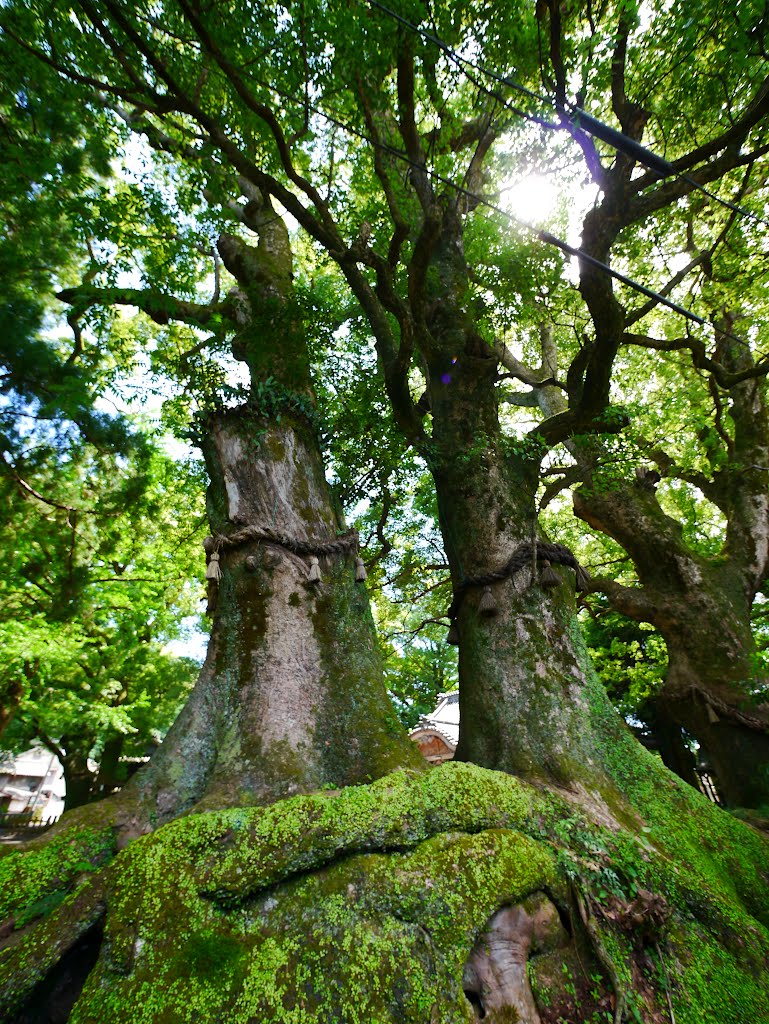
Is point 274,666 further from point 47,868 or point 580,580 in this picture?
point 580,580

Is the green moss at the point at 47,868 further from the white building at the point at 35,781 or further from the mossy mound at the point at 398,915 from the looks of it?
the white building at the point at 35,781

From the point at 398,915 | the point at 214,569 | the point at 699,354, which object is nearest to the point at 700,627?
the point at 699,354

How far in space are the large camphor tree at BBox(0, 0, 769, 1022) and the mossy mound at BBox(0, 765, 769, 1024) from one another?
0.01 meters

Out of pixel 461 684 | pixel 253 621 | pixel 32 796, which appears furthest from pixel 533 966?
pixel 32 796

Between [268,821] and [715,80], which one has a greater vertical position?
[715,80]

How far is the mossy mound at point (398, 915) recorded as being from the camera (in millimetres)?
1989

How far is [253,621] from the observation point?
3.87 m

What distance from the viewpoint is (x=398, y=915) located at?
2.21 m

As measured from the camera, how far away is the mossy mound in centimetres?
199

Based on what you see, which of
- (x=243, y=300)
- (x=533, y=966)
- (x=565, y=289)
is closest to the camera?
(x=533, y=966)

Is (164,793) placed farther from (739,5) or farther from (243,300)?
(739,5)

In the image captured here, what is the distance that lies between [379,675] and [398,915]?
1.88 metres

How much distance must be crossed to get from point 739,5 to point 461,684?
20.1 feet

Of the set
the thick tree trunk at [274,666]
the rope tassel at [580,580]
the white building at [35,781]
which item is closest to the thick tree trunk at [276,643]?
the thick tree trunk at [274,666]
